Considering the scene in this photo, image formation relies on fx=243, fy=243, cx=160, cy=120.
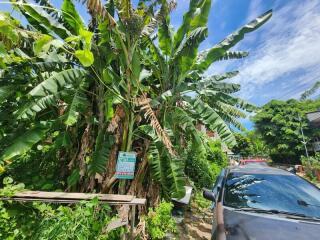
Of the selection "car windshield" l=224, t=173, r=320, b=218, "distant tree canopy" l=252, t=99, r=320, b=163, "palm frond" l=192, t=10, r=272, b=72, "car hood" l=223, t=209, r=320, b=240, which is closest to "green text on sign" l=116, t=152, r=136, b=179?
"car windshield" l=224, t=173, r=320, b=218

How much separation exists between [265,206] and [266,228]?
0.68 metres

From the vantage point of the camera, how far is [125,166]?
4668 mm

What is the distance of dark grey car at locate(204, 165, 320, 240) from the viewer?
2.99 m

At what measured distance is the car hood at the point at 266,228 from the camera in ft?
9.41

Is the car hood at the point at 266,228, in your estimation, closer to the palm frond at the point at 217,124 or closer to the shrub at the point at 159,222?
the shrub at the point at 159,222

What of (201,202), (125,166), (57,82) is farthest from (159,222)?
(201,202)

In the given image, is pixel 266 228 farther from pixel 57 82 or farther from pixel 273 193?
pixel 57 82

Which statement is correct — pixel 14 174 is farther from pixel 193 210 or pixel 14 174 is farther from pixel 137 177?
pixel 193 210

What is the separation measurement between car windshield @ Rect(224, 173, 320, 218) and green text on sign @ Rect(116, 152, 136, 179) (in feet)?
5.91

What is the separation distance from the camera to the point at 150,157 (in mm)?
5527

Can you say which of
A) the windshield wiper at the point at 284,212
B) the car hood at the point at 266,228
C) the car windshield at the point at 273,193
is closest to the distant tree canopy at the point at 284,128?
the car windshield at the point at 273,193

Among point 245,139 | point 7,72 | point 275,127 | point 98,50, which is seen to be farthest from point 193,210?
point 245,139

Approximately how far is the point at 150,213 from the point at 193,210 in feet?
13.4

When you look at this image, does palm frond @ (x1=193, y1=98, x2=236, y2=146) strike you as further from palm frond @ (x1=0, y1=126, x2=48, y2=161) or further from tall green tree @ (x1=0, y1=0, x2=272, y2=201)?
palm frond @ (x1=0, y1=126, x2=48, y2=161)
